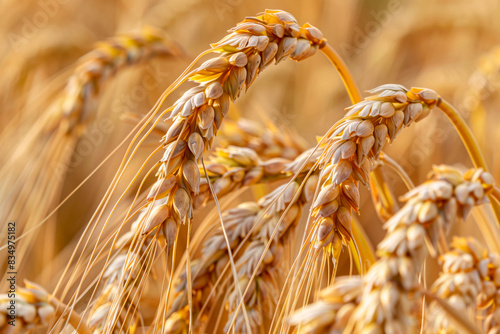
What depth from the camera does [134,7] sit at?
163 centimetres

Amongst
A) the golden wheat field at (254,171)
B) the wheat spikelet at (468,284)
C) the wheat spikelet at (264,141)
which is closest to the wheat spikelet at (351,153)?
the golden wheat field at (254,171)

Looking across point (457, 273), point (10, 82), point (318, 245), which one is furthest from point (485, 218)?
point (10, 82)

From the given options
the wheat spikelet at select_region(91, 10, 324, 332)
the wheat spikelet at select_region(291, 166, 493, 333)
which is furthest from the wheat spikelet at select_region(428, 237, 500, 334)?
the wheat spikelet at select_region(91, 10, 324, 332)

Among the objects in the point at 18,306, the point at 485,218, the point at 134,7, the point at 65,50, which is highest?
the point at 134,7

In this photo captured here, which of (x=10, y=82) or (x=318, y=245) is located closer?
(x=318, y=245)

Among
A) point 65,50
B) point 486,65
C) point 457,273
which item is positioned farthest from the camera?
point 65,50

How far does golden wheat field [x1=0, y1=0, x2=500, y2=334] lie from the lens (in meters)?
0.45

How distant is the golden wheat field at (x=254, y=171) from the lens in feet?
1.46

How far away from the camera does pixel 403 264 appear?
0.34 meters

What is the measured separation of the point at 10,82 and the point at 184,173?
1.10 m

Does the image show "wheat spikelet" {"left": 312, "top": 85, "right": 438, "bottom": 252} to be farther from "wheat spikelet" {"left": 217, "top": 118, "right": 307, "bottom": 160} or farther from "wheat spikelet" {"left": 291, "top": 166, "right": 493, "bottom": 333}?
"wheat spikelet" {"left": 217, "top": 118, "right": 307, "bottom": 160}

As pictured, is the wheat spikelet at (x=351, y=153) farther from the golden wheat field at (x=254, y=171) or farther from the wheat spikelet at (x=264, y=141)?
the wheat spikelet at (x=264, y=141)

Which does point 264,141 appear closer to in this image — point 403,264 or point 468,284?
point 468,284

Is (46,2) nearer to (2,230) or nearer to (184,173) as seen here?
(2,230)
